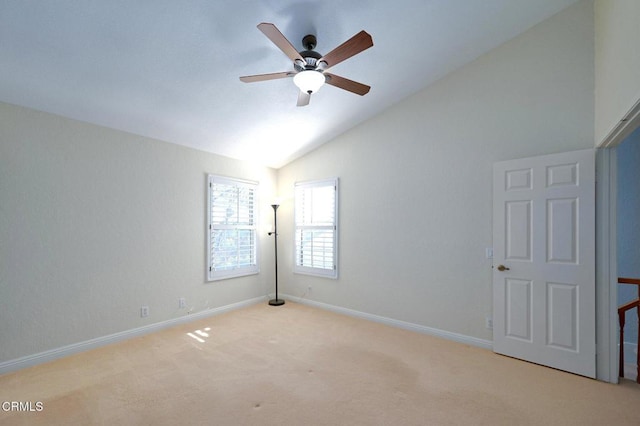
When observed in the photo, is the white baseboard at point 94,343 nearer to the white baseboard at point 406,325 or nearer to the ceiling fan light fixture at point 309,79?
the white baseboard at point 406,325

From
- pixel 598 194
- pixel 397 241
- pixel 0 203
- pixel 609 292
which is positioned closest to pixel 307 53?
pixel 397 241

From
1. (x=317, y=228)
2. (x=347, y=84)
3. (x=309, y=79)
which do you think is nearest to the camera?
(x=309, y=79)

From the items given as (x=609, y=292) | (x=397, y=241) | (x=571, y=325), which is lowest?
(x=571, y=325)

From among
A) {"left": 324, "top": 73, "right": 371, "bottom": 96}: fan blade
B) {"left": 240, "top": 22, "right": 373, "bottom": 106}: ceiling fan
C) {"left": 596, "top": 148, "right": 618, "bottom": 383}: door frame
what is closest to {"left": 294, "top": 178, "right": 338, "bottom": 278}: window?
{"left": 324, "top": 73, "right": 371, "bottom": 96}: fan blade

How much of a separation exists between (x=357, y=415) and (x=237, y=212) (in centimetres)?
339

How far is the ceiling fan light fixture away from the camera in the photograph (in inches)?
88.4

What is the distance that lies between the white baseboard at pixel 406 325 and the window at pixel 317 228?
51 centimetres

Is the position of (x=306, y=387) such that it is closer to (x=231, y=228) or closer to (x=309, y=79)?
(x=309, y=79)

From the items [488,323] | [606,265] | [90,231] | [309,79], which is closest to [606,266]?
[606,265]

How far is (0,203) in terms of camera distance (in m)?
2.62

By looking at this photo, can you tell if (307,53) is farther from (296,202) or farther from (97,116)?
(296,202)

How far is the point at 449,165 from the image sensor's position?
3.48m

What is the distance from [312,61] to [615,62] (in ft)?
7.61

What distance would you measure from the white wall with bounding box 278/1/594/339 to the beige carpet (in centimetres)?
71
